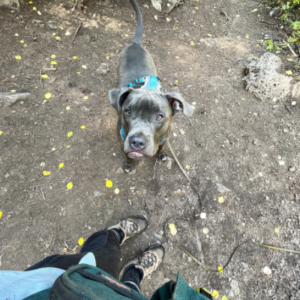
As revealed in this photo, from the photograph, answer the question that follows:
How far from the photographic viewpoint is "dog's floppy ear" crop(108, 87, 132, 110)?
8.74ft

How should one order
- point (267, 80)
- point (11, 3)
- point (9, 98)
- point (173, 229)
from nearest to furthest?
point (173, 229) < point (9, 98) < point (267, 80) < point (11, 3)

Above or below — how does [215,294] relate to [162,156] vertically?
below

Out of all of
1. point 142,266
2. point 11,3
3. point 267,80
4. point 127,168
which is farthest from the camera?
point 11,3

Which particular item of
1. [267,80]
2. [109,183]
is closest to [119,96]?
[109,183]

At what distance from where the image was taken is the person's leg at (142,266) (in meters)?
2.52

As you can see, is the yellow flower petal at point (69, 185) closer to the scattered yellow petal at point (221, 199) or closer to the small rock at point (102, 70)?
the scattered yellow petal at point (221, 199)

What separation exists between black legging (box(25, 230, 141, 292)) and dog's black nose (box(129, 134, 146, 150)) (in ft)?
4.13

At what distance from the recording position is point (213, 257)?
9.64 ft

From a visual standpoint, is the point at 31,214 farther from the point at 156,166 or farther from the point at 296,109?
the point at 296,109

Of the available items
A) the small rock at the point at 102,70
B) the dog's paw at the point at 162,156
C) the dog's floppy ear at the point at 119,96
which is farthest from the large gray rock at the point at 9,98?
the dog's paw at the point at 162,156

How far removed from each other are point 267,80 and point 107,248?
4.76m

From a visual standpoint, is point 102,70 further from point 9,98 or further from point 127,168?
point 127,168

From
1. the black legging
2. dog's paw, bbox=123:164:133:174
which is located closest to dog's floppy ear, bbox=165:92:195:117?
dog's paw, bbox=123:164:133:174

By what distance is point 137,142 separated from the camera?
2.38 m
